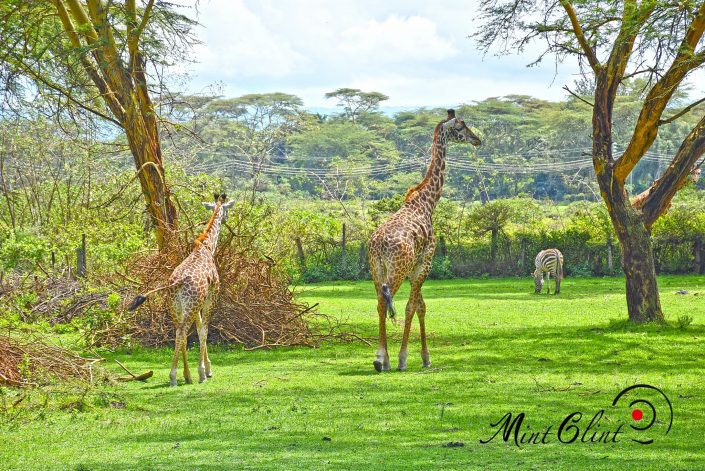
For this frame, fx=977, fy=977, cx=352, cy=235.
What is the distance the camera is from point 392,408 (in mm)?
9508

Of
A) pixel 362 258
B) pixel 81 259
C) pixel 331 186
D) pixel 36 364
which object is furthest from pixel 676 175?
pixel 331 186

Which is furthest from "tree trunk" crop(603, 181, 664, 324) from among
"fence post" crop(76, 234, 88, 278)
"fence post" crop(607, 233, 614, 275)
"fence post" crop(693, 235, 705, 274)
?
"fence post" crop(693, 235, 705, 274)

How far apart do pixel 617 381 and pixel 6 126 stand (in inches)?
914

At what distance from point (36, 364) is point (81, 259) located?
9396 millimetres

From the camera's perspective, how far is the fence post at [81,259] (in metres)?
19.5

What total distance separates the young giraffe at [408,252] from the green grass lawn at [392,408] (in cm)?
54

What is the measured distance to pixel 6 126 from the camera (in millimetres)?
29250

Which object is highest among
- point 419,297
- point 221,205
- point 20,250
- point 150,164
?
point 150,164

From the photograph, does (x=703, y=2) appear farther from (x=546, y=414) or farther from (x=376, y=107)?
(x=376, y=107)

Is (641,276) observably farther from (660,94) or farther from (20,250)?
(20,250)

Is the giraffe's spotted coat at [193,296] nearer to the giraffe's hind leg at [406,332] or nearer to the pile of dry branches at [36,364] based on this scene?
the pile of dry branches at [36,364]

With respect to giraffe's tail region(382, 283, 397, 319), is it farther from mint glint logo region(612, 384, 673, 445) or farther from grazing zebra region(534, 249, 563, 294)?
grazing zebra region(534, 249, 563, 294)

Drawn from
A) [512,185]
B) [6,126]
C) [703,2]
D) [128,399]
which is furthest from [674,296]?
[512,185]

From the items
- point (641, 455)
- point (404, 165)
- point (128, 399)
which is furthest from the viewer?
point (404, 165)
